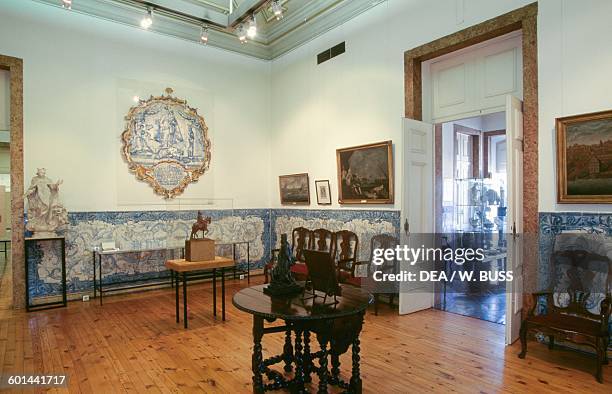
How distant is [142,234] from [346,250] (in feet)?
13.7

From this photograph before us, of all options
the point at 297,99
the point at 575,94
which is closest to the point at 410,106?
the point at 575,94

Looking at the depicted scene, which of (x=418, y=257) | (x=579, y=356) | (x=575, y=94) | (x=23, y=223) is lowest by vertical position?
(x=579, y=356)

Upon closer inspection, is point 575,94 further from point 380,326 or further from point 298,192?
point 298,192

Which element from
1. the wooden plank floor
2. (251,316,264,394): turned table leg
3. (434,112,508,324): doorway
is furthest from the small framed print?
(251,316,264,394): turned table leg

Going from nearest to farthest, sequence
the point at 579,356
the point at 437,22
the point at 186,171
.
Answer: the point at 579,356 → the point at 437,22 → the point at 186,171

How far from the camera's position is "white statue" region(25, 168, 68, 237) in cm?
688

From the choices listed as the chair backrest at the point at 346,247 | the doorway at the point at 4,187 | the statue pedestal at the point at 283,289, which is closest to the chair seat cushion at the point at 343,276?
the chair backrest at the point at 346,247

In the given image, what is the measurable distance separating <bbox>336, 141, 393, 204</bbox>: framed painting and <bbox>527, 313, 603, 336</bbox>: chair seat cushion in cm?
310

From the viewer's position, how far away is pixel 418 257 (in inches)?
270

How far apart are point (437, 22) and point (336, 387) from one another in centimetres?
563

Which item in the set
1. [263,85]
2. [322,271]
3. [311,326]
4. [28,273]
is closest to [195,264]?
[311,326]

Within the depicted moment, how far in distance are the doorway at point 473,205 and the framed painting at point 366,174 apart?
874 millimetres

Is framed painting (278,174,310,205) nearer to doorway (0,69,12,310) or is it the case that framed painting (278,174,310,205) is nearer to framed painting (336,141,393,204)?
framed painting (336,141,393,204)

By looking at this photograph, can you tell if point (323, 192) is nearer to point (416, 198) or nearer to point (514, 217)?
point (416, 198)
